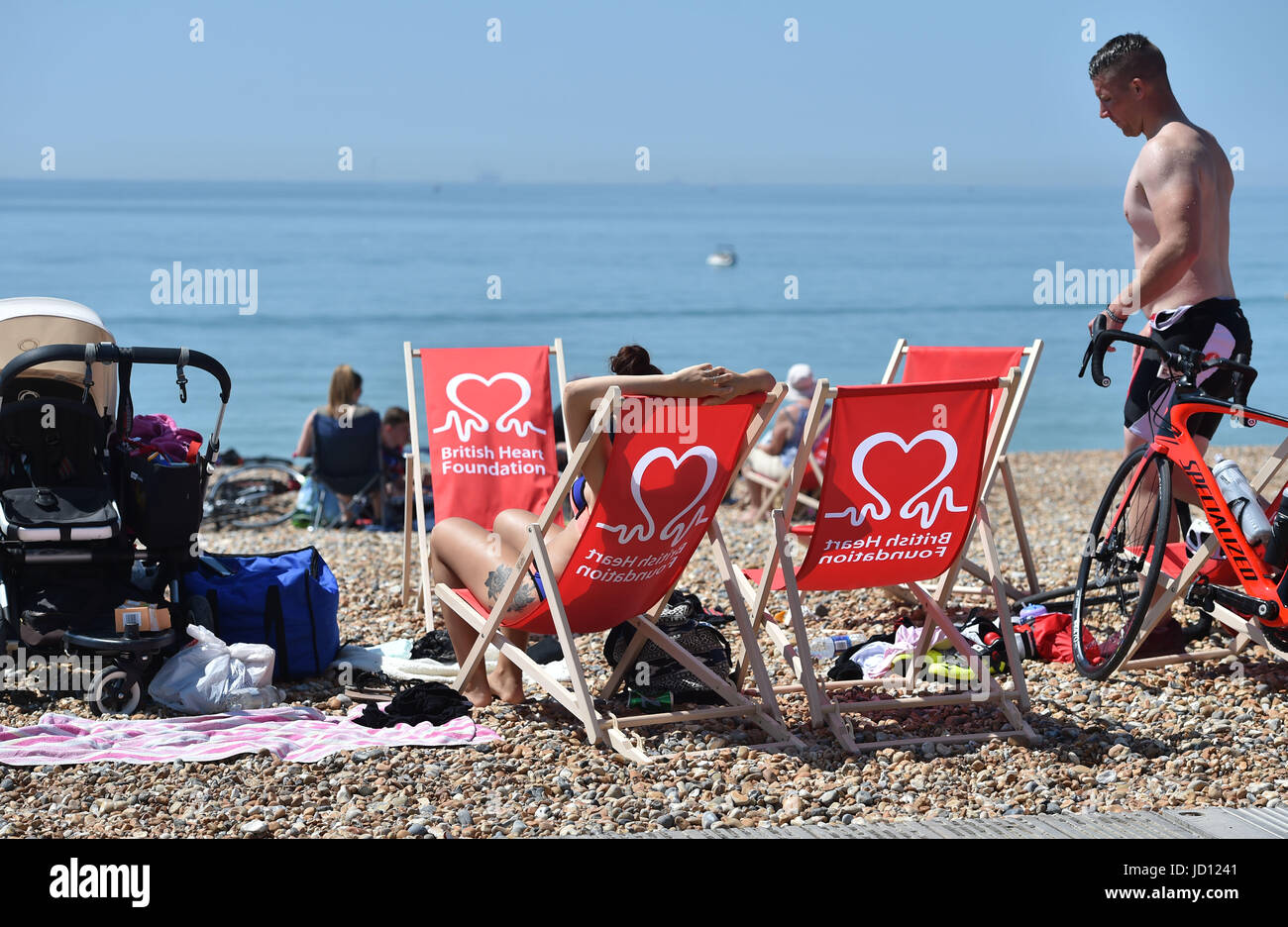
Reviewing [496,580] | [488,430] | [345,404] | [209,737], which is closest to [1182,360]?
[496,580]

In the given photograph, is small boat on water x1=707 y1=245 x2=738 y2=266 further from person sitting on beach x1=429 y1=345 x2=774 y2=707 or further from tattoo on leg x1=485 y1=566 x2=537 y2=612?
tattoo on leg x1=485 y1=566 x2=537 y2=612

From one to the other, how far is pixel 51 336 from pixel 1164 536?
3620 mm

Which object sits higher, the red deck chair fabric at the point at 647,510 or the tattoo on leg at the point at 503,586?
the red deck chair fabric at the point at 647,510

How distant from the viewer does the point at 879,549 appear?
404 cm

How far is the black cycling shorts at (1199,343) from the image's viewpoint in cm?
455

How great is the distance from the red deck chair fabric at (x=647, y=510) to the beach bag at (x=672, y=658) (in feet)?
0.89

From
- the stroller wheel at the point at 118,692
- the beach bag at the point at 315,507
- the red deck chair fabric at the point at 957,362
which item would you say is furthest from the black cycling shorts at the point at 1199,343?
the beach bag at the point at 315,507

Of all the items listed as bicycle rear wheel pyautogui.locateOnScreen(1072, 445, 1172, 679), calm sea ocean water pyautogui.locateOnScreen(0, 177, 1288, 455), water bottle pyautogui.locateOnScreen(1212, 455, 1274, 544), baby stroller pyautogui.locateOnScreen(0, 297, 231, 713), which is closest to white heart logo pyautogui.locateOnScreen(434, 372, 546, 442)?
baby stroller pyautogui.locateOnScreen(0, 297, 231, 713)

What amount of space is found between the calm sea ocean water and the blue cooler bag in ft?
42.9

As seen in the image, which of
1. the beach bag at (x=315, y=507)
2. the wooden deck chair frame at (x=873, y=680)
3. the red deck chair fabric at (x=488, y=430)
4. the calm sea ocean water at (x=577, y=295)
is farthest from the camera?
the calm sea ocean water at (x=577, y=295)

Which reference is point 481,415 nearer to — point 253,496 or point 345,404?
point 345,404

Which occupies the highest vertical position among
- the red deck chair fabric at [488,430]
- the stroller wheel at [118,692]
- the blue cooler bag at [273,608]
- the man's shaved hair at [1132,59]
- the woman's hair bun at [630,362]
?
the man's shaved hair at [1132,59]

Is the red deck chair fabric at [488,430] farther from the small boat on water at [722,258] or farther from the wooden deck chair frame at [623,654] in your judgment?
the small boat on water at [722,258]
